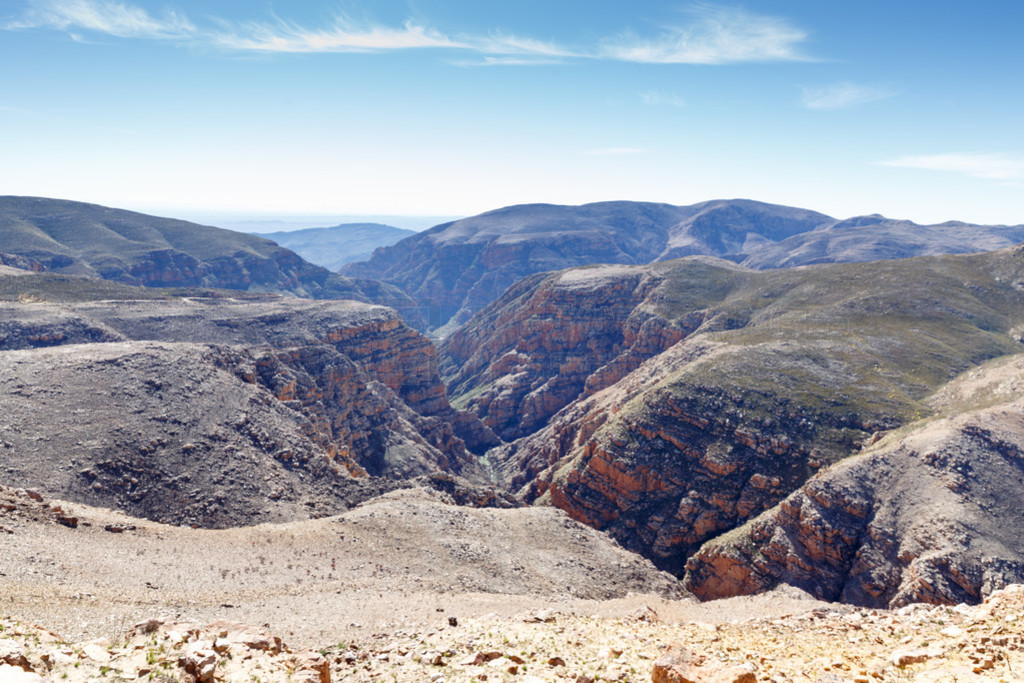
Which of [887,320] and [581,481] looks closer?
[581,481]

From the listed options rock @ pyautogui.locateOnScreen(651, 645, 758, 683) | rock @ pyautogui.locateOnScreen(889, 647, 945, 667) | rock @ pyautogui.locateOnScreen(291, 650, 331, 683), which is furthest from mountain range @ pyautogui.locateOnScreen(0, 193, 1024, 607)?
rock @ pyautogui.locateOnScreen(651, 645, 758, 683)

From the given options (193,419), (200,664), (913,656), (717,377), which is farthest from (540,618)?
(717,377)

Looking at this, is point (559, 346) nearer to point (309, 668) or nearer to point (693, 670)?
point (309, 668)

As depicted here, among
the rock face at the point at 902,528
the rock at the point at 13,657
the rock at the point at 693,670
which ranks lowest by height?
the rock face at the point at 902,528

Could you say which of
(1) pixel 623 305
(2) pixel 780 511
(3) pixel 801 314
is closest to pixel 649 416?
(2) pixel 780 511

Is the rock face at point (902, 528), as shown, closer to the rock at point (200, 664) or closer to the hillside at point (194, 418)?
the hillside at point (194, 418)

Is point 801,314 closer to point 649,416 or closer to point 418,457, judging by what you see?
point 649,416

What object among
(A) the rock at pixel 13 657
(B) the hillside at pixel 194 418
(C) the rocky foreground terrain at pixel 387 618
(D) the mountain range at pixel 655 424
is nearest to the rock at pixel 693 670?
(C) the rocky foreground terrain at pixel 387 618
